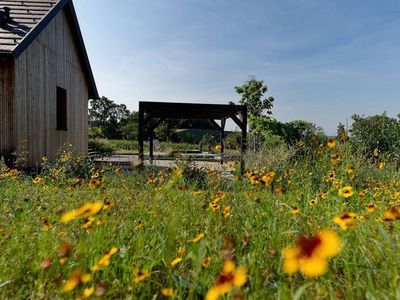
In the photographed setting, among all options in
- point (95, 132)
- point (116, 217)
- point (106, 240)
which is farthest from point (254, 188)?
point (95, 132)

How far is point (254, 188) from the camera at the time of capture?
10.7 feet

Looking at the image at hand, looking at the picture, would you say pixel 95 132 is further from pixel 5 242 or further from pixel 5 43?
pixel 5 242

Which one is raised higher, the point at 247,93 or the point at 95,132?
the point at 247,93

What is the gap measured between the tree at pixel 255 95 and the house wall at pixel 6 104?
16.9 m

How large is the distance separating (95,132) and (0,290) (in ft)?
Result: 89.7

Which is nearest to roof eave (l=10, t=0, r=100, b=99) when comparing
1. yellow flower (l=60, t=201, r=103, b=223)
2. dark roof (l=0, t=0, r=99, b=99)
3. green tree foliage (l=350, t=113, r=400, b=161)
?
dark roof (l=0, t=0, r=99, b=99)

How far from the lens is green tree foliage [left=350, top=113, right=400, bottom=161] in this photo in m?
8.83

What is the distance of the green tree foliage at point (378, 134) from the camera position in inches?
348

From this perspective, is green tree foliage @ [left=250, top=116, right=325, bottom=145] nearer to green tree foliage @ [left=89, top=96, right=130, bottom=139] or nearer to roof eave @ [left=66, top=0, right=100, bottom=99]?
roof eave @ [left=66, top=0, right=100, bottom=99]

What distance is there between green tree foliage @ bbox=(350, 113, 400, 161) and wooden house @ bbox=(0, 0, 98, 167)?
8435 mm

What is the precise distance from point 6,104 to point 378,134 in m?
9.63

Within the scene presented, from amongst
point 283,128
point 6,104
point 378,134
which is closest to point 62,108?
point 6,104

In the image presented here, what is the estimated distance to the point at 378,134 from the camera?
30.6 ft

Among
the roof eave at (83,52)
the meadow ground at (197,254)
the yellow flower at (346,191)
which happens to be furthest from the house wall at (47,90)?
the yellow flower at (346,191)
